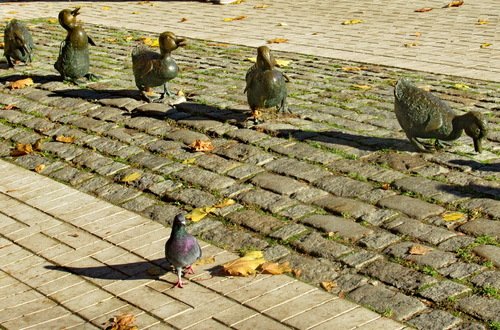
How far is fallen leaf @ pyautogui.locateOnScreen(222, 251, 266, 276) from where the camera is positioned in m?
5.34

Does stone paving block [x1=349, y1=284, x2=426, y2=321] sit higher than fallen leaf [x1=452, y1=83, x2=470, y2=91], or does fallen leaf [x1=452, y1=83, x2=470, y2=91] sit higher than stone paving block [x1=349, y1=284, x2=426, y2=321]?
fallen leaf [x1=452, y1=83, x2=470, y2=91]

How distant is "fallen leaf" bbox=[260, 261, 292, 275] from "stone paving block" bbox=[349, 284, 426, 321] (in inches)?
19.1

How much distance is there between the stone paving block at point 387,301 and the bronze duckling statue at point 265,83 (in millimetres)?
2912

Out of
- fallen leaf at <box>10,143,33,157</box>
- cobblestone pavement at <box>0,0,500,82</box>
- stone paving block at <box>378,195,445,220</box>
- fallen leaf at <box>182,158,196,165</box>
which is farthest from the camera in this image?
cobblestone pavement at <box>0,0,500,82</box>

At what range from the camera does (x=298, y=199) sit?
6418mm

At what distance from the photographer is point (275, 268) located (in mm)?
5348

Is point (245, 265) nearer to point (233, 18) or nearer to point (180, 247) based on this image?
point (180, 247)

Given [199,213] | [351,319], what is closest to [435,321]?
[351,319]

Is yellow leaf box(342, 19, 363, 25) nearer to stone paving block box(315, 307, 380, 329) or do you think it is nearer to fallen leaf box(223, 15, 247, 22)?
fallen leaf box(223, 15, 247, 22)

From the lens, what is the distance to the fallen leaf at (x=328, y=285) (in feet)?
16.8

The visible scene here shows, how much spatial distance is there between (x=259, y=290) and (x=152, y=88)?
457 centimetres

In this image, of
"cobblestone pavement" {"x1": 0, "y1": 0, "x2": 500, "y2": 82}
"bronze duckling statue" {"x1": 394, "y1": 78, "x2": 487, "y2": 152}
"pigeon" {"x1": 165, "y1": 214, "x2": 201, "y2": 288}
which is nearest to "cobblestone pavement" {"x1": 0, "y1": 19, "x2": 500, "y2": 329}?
"bronze duckling statue" {"x1": 394, "y1": 78, "x2": 487, "y2": 152}

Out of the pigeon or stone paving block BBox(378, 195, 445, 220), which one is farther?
stone paving block BBox(378, 195, 445, 220)

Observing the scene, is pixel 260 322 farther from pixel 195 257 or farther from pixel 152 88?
pixel 152 88
